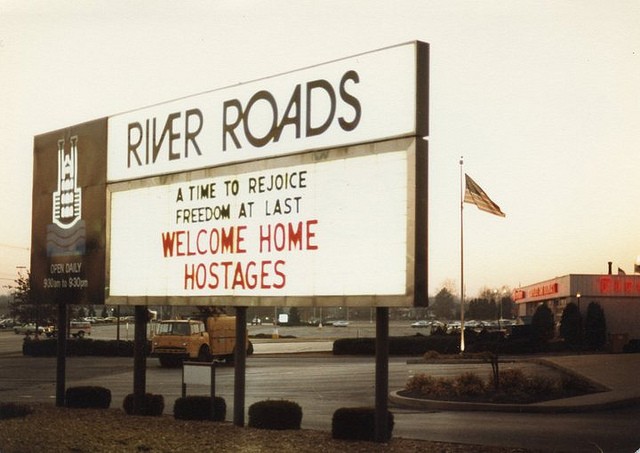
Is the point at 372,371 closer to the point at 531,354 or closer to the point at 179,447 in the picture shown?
the point at 531,354

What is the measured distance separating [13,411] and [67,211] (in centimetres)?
411

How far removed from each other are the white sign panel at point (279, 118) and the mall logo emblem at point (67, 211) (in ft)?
4.67

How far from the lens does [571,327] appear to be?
48.9 metres

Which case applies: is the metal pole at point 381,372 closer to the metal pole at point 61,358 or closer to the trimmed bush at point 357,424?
the trimmed bush at point 357,424

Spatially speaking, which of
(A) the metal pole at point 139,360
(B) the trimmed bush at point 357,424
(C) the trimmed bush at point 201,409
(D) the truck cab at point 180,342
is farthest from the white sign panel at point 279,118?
(D) the truck cab at point 180,342

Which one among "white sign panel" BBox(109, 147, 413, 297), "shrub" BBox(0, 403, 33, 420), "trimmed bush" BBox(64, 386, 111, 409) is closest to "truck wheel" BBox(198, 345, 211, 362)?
"trimmed bush" BBox(64, 386, 111, 409)

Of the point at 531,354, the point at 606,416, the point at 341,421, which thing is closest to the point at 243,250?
the point at 341,421

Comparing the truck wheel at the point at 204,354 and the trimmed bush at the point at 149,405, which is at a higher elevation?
the trimmed bush at the point at 149,405

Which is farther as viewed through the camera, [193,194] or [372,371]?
[372,371]

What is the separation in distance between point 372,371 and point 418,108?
2096 cm

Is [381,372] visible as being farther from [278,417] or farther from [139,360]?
[139,360]

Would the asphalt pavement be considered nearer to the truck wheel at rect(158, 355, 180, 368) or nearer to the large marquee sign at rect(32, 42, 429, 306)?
the large marquee sign at rect(32, 42, 429, 306)

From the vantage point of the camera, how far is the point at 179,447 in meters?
11.7

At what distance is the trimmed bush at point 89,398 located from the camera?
16.8m
